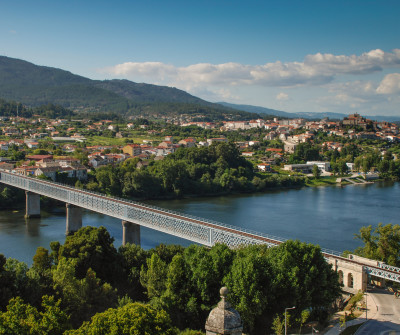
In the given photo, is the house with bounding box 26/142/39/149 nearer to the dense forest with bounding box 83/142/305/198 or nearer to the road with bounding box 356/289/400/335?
the dense forest with bounding box 83/142/305/198

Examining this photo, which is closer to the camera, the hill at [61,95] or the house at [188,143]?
the house at [188,143]

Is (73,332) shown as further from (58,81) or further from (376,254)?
(58,81)

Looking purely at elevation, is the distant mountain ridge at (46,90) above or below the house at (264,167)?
above

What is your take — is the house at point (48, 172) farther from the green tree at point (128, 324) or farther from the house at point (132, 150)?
the green tree at point (128, 324)

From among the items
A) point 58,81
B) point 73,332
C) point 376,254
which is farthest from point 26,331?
point 58,81

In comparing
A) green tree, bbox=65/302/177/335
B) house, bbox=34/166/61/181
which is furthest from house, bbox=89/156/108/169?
green tree, bbox=65/302/177/335

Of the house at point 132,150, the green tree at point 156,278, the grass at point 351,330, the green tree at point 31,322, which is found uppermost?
the green tree at point 31,322

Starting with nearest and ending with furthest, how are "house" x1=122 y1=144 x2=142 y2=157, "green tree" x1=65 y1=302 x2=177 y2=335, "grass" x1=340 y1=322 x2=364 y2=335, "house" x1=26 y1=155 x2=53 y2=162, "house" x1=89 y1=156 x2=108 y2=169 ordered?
"green tree" x1=65 y1=302 x2=177 y2=335 → "grass" x1=340 y1=322 x2=364 y2=335 → "house" x1=26 y1=155 x2=53 y2=162 → "house" x1=89 y1=156 x2=108 y2=169 → "house" x1=122 y1=144 x2=142 y2=157

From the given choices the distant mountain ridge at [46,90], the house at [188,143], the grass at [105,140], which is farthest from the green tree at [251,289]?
the distant mountain ridge at [46,90]
